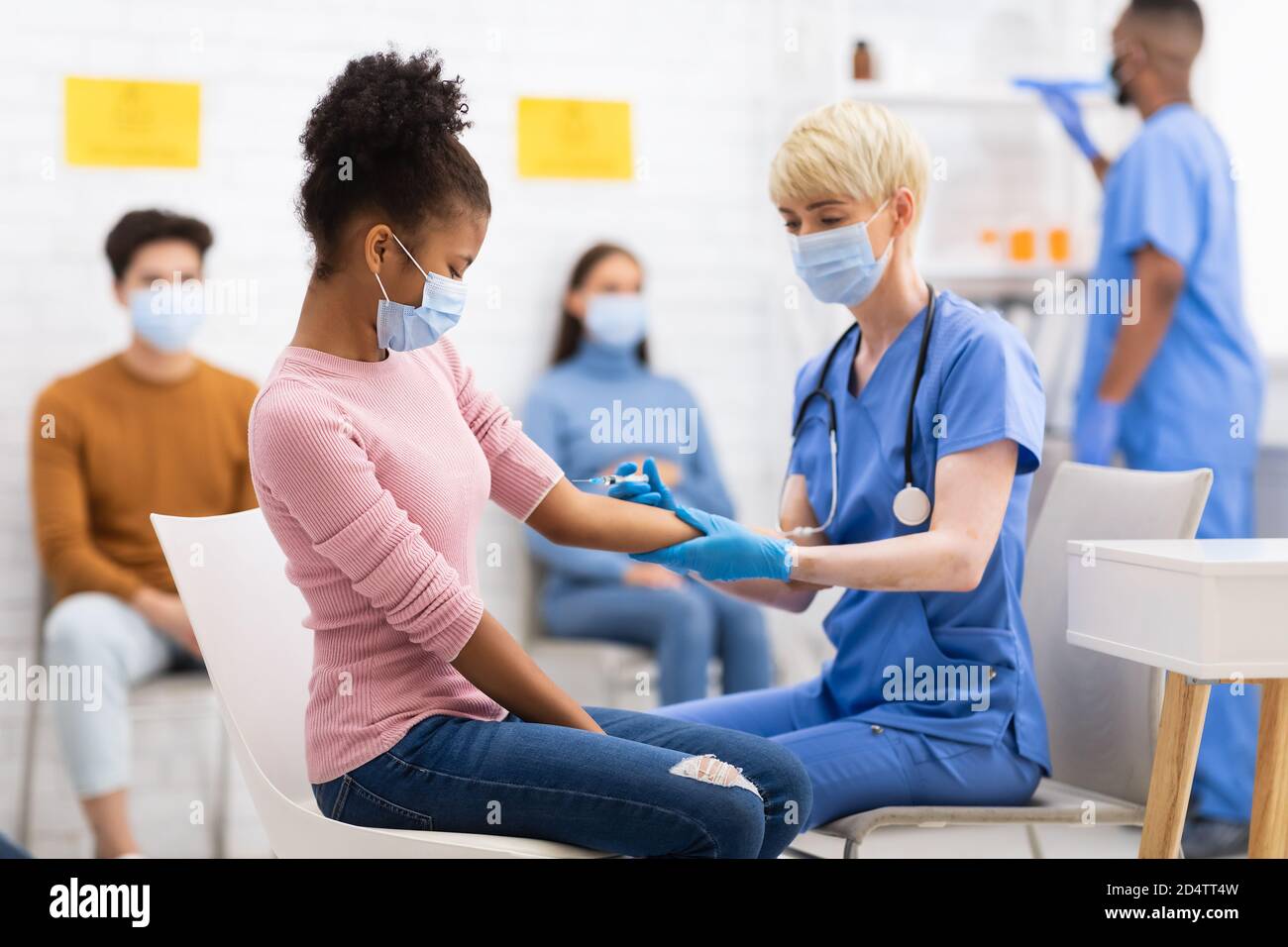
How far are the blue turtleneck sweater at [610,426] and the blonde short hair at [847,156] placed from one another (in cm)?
136

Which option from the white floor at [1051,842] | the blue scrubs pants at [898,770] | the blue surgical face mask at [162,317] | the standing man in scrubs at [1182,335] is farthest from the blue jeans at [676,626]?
the blue scrubs pants at [898,770]

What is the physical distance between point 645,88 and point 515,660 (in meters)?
2.13

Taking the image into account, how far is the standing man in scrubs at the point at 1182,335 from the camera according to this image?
2.56 meters

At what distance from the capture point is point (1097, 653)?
5.26 feet

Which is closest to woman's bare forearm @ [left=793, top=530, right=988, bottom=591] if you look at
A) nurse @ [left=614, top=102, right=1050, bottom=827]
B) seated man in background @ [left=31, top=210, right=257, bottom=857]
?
nurse @ [left=614, top=102, right=1050, bottom=827]

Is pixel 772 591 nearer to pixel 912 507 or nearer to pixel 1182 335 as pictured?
pixel 912 507

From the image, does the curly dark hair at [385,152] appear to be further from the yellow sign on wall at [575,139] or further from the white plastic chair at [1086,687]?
the yellow sign on wall at [575,139]

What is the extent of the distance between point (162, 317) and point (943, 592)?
1.85m

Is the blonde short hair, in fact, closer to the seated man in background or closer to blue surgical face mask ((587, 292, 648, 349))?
blue surgical face mask ((587, 292, 648, 349))

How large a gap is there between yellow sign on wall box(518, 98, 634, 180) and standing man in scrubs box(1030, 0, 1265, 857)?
1.13 meters

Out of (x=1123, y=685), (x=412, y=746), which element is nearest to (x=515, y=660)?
(x=412, y=746)

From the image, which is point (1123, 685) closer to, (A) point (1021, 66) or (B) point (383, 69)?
(B) point (383, 69)
